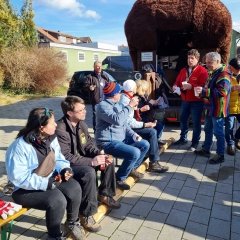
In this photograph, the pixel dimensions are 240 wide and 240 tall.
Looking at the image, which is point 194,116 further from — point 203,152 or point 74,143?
point 74,143

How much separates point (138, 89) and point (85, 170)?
83.6 inches

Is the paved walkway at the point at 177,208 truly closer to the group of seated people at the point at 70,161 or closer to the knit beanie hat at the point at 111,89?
the group of seated people at the point at 70,161

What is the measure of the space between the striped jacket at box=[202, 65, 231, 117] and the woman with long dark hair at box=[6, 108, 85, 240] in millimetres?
2742

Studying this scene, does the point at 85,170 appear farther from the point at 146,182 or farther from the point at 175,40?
the point at 175,40

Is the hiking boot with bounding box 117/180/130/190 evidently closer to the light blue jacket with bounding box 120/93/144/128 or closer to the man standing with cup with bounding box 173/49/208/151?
the light blue jacket with bounding box 120/93/144/128

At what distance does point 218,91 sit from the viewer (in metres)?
4.13

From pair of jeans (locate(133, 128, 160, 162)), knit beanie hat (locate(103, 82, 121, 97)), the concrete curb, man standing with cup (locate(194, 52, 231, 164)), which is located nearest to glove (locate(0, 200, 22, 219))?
the concrete curb

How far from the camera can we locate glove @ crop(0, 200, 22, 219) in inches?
83.1

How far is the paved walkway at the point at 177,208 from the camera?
8.82 ft

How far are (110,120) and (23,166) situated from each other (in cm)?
133

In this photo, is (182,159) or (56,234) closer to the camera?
(56,234)

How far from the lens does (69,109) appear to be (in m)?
2.86

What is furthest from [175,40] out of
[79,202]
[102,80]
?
[79,202]

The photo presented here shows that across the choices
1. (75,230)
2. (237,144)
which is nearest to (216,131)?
(237,144)
